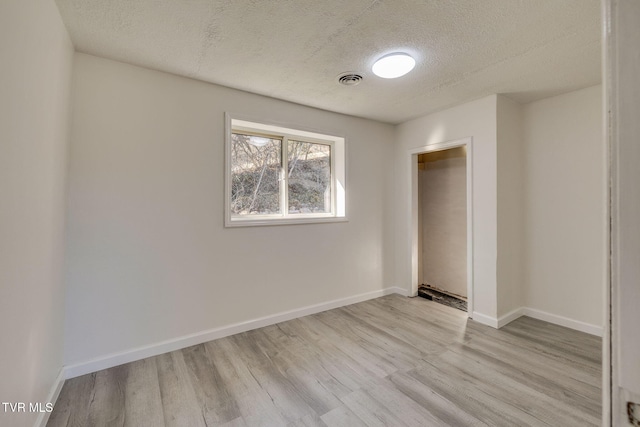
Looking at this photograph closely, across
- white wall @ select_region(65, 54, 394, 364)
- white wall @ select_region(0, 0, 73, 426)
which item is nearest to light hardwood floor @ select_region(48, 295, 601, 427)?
white wall @ select_region(65, 54, 394, 364)

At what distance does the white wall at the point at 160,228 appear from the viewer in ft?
6.61

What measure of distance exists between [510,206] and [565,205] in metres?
0.49

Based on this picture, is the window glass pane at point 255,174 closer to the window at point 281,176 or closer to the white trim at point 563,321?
the window at point 281,176

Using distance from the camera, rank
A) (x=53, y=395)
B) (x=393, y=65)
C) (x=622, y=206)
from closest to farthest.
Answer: (x=622, y=206)
(x=53, y=395)
(x=393, y=65)

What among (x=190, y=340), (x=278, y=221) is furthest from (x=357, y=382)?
(x=278, y=221)

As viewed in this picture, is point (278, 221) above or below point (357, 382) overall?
above

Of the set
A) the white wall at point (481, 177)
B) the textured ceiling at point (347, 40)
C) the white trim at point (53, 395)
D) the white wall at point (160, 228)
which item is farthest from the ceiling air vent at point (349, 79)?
the white trim at point (53, 395)

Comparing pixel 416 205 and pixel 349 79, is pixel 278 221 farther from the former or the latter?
pixel 416 205

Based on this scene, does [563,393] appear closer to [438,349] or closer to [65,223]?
[438,349]

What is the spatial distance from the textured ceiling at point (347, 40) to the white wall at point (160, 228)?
0.23m

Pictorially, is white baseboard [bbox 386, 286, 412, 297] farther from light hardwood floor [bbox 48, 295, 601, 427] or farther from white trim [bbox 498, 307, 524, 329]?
white trim [bbox 498, 307, 524, 329]

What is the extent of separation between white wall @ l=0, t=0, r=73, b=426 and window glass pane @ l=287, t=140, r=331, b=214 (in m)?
1.97

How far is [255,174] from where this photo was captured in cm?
297

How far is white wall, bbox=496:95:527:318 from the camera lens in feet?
9.14
